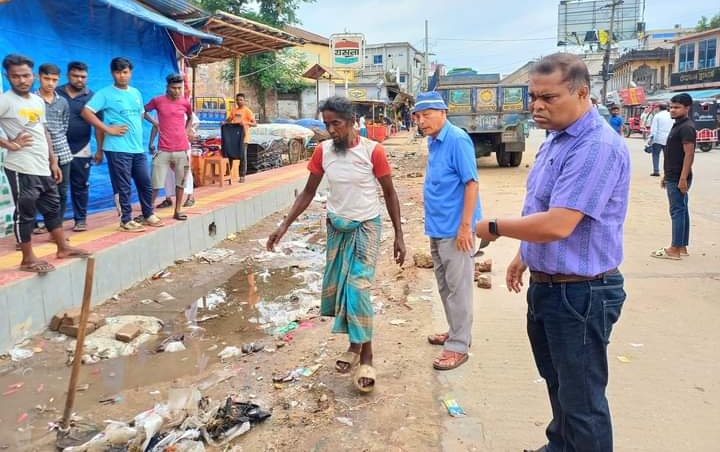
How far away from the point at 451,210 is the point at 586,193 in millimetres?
1724

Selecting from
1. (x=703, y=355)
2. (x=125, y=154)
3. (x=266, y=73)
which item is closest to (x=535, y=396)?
(x=703, y=355)

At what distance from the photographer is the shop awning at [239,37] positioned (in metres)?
8.98

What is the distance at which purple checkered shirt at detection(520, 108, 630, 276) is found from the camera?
1.84 meters

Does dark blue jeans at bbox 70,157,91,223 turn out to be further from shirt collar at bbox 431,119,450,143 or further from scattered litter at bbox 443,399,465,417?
scattered litter at bbox 443,399,465,417

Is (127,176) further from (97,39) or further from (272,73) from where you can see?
(272,73)

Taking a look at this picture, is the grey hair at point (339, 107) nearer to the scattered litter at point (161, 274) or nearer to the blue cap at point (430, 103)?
the blue cap at point (430, 103)

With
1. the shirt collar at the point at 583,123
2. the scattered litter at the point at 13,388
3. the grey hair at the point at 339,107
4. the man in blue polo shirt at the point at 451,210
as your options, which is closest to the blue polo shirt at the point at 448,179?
the man in blue polo shirt at the point at 451,210

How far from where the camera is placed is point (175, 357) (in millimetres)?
4094

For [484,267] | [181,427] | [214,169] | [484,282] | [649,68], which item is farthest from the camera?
[649,68]

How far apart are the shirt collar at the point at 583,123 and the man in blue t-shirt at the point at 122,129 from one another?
4.82 meters

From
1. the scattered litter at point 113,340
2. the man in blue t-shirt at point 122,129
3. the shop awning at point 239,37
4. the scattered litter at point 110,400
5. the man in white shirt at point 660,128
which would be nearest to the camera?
the scattered litter at point 110,400

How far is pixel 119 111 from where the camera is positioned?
5691 mm

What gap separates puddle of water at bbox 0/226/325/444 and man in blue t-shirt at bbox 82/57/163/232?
1312 millimetres

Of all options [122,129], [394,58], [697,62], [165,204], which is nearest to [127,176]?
[122,129]
